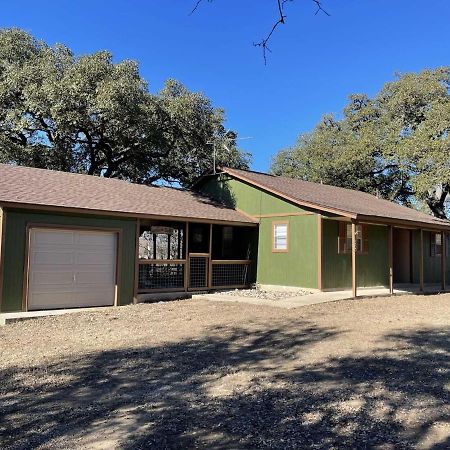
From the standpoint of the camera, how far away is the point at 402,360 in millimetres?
6445

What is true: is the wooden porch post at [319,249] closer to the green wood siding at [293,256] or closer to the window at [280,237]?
the green wood siding at [293,256]

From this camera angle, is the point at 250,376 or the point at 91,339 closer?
the point at 250,376

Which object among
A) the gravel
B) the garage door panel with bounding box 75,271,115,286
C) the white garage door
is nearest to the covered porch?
the gravel

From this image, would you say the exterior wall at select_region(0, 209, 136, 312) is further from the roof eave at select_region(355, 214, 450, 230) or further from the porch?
the roof eave at select_region(355, 214, 450, 230)

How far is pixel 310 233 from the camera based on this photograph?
14.8 m

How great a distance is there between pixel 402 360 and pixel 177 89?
718 inches

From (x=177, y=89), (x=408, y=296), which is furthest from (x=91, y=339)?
(x=177, y=89)

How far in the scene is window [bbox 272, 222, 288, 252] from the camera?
15.6 m

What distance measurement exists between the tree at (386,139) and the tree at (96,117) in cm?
823

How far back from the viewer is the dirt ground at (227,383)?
4043 mm

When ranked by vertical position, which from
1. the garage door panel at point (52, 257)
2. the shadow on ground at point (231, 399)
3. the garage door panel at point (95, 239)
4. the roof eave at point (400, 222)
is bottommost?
the shadow on ground at point (231, 399)

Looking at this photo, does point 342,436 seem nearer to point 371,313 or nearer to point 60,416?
point 60,416

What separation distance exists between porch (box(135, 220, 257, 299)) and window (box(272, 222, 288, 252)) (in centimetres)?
90

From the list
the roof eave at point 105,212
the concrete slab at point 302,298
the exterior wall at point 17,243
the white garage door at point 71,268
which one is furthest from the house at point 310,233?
the exterior wall at point 17,243
